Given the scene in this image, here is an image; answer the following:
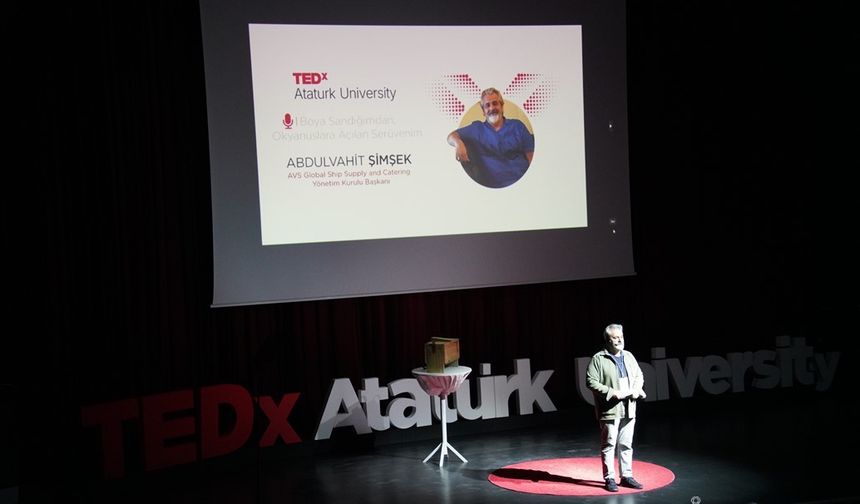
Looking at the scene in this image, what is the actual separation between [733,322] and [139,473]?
205 inches

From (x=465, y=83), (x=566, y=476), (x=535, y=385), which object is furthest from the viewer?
(x=535, y=385)

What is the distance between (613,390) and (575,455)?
1.42 meters

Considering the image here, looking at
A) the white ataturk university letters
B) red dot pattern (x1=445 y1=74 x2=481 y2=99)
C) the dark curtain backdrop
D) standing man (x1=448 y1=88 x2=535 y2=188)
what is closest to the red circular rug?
the white ataturk university letters

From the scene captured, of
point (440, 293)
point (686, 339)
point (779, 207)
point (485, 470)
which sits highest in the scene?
point (779, 207)

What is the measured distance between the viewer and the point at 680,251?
880 centimetres

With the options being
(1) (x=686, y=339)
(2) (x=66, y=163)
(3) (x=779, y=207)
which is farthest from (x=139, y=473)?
(3) (x=779, y=207)

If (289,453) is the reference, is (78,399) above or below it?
above

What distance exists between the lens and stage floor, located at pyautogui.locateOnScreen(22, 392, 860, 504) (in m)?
6.17

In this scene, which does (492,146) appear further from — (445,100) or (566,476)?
(566,476)

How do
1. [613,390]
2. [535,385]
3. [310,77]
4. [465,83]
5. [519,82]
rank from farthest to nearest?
[535,385] → [519,82] → [465,83] → [310,77] → [613,390]

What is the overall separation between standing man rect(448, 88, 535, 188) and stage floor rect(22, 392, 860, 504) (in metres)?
2.06

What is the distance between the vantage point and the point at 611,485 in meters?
6.15

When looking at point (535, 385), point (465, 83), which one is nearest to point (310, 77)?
point (465, 83)

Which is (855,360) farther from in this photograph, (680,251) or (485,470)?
(485,470)
